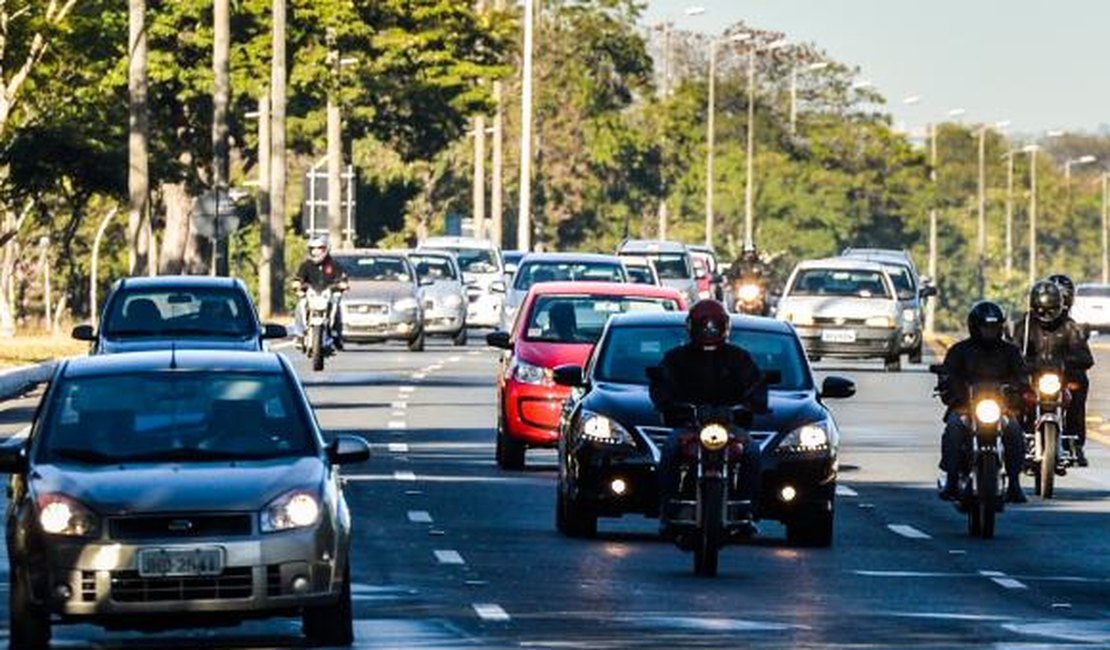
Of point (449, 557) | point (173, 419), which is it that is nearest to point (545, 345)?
point (449, 557)

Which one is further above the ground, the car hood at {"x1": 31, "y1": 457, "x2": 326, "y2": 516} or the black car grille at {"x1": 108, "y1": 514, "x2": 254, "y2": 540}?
the car hood at {"x1": 31, "y1": 457, "x2": 326, "y2": 516}

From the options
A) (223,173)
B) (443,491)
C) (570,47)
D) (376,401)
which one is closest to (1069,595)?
(443,491)

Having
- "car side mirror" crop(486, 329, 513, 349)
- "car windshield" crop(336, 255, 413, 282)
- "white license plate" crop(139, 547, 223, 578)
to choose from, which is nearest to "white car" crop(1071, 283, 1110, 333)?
"car windshield" crop(336, 255, 413, 282)

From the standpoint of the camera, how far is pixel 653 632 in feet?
57.0

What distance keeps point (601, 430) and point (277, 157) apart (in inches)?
2268

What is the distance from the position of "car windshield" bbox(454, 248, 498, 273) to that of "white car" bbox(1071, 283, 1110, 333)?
26.3m

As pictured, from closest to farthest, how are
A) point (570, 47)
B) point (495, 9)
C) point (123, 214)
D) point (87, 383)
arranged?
point (87, 383), point (123, 214), point (495, 9), point (570, 47)

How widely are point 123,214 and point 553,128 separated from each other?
36.8 meters

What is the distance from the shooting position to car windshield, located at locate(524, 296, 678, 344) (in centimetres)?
3164

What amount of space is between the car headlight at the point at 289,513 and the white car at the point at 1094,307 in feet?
266

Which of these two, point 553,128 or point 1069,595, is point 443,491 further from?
point 553,128

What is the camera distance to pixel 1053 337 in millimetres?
29281

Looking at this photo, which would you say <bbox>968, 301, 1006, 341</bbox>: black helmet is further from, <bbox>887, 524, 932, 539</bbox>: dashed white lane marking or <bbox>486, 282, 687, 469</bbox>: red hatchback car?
<bbox>486, 282, 687, 469</bbox>: red hatchback car

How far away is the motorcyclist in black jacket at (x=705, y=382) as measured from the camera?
21297 mm
